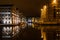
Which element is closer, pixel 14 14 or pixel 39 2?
pixel 14 14

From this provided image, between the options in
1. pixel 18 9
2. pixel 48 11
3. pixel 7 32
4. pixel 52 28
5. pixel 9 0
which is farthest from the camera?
pixel 9 0

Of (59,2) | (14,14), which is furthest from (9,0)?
(59,2)

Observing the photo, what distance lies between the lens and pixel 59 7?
270 cm

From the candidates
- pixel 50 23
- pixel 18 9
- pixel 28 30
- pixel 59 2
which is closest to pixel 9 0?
pixel 18 9

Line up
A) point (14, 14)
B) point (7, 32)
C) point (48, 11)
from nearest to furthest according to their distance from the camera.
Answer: point (48, 11), point (7, 32), point (14, 14)

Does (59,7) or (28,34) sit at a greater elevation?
(59,7)

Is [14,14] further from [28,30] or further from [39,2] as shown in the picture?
[39,2]

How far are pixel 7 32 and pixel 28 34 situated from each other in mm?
322

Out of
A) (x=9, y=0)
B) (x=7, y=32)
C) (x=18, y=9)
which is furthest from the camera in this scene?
(x=9, y=0)

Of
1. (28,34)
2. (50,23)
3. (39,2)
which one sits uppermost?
(39,2)

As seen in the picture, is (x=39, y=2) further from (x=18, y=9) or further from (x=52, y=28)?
(x=52, y=28)

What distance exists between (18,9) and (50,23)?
3.63ft

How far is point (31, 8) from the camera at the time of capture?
334 centimetres

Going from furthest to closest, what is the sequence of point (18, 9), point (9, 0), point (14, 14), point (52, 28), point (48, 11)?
point (9, 0), point (18, 9), point (14, 14), point (48, 11), point (52, 28)
